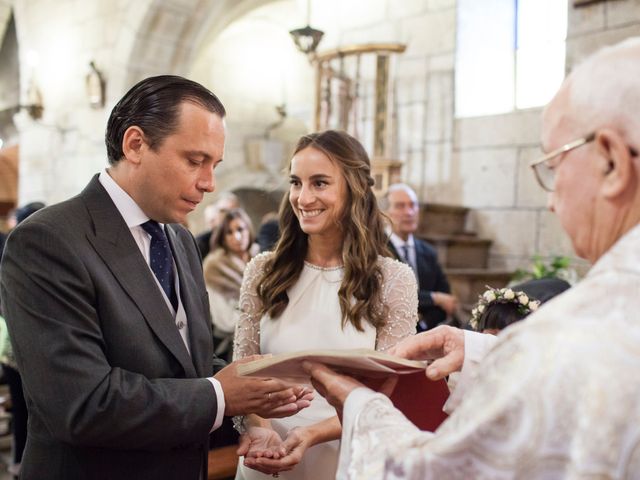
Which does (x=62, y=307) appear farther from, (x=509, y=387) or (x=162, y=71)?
(x=162, y=71)

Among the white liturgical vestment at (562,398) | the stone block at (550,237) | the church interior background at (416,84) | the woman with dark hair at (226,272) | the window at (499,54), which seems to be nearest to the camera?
the white liturgical vestment at (562,398)

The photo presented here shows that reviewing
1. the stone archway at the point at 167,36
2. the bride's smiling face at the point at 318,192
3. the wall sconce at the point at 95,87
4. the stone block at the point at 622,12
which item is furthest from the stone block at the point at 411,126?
the bride's smiling face at the point at 318,192

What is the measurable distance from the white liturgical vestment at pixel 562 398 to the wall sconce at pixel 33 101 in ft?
31.5

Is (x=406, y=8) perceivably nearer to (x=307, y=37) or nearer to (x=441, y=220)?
(x=307, y=37)

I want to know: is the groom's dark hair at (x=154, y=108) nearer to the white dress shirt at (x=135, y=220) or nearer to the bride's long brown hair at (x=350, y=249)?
the white dress shirt at (x=135, y=220)

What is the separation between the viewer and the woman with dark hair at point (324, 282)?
82.6 inches

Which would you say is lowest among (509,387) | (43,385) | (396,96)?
(43,385)

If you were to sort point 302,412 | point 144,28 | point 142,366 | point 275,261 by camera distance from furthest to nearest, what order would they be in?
point 144,28
point 275,261
point 302,412
point 142,366

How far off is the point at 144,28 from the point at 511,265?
5.36m

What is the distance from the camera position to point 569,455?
33.5 inches

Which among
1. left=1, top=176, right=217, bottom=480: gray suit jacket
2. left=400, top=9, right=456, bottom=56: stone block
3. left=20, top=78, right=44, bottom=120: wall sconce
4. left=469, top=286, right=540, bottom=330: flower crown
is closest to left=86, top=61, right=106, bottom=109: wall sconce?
left=20, top=78, right=44, bottom=120: wall sconce

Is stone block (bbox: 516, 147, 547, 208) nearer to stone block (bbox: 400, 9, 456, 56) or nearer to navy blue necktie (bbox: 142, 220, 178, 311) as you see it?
stone block (bbox: 400, 9, 456, 56)

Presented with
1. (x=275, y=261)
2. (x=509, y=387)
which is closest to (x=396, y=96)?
(x=275, y=261)

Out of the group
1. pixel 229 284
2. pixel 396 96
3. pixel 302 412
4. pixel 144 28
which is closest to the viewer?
pixel 302 412
